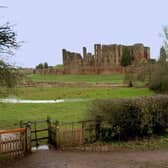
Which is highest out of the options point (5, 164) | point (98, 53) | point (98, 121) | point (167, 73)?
point (98, 53)

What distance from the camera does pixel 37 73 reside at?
9825 cm

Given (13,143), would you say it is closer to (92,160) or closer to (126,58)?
(92,160)

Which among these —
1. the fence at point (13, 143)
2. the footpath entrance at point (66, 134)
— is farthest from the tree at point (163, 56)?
the fence at point (13, 143)

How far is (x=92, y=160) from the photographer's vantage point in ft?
37.8

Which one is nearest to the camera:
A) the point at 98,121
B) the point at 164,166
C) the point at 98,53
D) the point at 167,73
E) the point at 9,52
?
the point at 164,166

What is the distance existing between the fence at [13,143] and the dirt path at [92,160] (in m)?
0.48

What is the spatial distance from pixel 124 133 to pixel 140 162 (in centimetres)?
382

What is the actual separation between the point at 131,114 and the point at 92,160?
3916 millimetres

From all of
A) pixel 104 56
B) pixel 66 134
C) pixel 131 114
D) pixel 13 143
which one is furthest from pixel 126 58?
pixel 13 143

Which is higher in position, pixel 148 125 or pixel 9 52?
pixel 9 52

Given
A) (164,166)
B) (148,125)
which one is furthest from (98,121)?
(164,166)

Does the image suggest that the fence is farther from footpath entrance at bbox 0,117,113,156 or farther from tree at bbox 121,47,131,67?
tree at bbox 121,47,131,67

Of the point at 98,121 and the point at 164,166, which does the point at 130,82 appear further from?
the point at 164,166

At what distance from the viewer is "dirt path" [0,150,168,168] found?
10922mm
